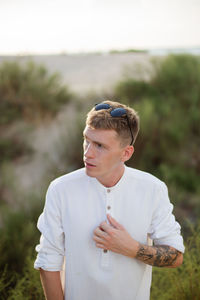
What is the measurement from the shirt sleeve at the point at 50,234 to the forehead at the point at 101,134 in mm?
348

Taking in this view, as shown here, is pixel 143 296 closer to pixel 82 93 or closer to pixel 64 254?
pixel 64 254

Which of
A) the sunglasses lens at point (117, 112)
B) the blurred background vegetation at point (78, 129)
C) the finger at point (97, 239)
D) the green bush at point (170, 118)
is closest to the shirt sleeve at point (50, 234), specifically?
the finger at point (97, 239)

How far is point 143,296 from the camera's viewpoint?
2.02 meters

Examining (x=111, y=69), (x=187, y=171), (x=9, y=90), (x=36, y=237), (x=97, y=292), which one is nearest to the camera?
(x=97, y=292)

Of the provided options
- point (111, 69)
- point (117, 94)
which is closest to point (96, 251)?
point (117, 94)

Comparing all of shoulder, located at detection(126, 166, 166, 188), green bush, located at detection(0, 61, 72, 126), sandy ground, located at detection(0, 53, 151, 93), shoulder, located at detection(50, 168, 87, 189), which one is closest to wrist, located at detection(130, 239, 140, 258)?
shoulder, located at detection(126, 166, 166, 188)

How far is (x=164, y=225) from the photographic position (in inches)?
76.4

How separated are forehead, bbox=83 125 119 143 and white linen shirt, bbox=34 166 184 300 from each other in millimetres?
221

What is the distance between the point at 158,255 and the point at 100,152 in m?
0.63

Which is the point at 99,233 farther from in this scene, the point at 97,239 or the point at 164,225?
the point at 164,225

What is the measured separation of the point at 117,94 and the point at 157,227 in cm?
766

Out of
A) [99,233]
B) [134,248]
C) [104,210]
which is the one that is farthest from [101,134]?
[134,248]

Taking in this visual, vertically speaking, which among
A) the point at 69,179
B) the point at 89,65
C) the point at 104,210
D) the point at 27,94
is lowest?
the point at 104,210

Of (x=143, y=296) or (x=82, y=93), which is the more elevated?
(x=82, y=93)
